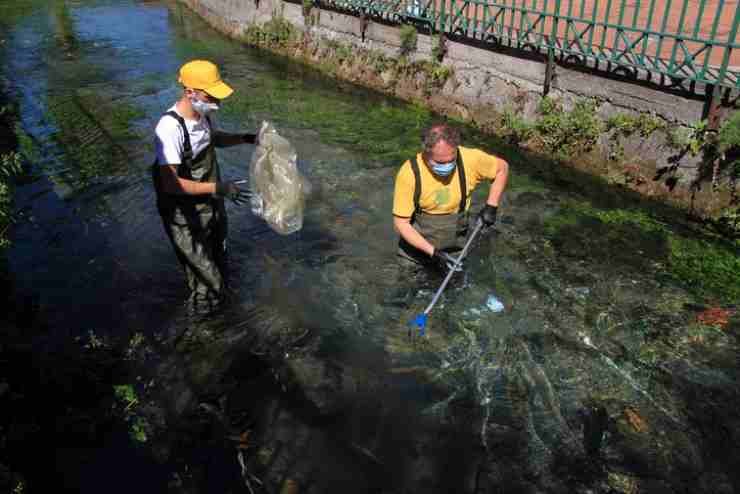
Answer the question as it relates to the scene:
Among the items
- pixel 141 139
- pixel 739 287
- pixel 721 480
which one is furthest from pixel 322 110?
pixel 721 480

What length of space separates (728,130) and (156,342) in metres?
6.74

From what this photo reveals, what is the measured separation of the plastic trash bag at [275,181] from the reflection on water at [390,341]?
1.11m

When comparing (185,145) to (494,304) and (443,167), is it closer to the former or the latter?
(443,167)

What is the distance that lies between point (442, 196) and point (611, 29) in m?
6.46

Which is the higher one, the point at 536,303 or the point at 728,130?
the point at 728,130

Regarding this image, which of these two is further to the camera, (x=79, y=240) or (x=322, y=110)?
(x=322, y=110)

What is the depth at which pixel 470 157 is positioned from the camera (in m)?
5.00

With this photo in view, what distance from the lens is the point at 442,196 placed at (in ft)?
16.5

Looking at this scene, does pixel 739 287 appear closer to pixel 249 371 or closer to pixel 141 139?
pixel 249 371

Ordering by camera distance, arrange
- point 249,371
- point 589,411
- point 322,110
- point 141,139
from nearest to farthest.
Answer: point 589,411 < point 249,371 < point 141,139 < point 322,110

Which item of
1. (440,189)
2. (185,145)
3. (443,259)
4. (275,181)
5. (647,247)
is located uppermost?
(185,145)

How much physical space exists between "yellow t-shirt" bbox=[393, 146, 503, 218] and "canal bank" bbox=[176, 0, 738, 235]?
155 inches

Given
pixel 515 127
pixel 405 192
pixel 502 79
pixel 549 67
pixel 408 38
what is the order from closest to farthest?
pixel 405 192 < pixel 549 67 < pixel 515 127 < pixel 502 79 < pixel 408 38

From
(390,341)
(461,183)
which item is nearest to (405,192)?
(461,183)
